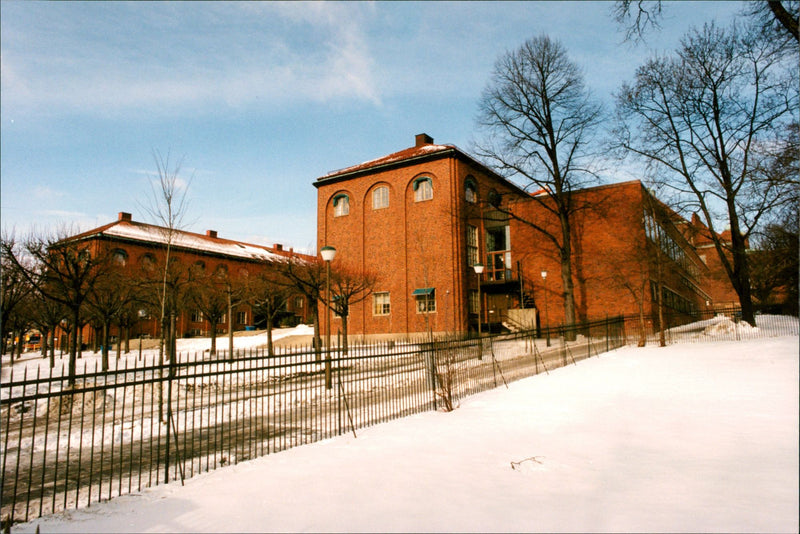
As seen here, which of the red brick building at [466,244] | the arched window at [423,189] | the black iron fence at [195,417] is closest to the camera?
the black iron fence at [195,417]

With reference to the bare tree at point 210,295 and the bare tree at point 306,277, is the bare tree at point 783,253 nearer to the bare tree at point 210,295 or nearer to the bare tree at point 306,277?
the bare tree at point 306,277

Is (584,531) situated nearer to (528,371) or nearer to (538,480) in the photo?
(538,480)

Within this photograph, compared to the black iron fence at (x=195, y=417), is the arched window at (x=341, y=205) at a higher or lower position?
higher

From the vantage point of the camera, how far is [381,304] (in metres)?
33.8

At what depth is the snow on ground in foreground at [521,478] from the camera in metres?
4.30

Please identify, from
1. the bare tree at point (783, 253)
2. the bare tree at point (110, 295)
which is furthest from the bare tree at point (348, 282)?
the bare tree at point (783, 253)

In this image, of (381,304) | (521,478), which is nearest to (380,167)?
(381,304)

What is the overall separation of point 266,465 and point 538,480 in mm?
3601

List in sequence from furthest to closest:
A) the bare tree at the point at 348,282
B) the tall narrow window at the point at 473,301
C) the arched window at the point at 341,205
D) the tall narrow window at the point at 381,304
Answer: the arched window at the point at 341,205 → the tall narrow window at the point at 381,304 → the tall narrow window at the point at 473,301 → the bare tree at the point at 348,282

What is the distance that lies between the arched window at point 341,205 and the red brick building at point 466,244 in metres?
0.08

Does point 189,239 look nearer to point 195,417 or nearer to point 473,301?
point 473,301

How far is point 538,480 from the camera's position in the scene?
536 centimetres

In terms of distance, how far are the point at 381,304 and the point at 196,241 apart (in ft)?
89.5

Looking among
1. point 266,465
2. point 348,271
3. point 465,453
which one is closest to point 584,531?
point 465,453
